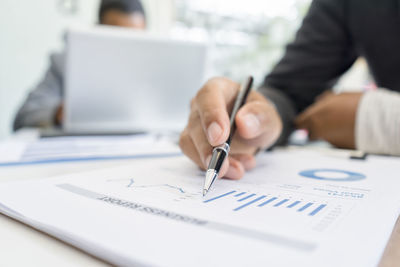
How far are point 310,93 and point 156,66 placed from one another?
1.28 ft

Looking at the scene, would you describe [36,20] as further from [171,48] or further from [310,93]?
[310,93]

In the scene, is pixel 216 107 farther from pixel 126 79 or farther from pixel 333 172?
pixel 126 79

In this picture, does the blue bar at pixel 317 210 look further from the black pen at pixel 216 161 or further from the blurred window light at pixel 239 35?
the blurred window light at pixel 239 35

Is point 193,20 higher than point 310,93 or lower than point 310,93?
higher

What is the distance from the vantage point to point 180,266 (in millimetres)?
149

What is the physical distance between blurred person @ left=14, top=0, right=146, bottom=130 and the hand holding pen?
0.80 meters

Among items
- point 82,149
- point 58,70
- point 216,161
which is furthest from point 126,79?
point 58,70

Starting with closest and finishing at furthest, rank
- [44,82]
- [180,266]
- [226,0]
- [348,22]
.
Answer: [180,266]
[348,22]
[44,82]
[226,0]

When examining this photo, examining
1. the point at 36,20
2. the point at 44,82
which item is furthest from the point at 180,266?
the point at 36,20

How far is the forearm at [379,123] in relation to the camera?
50 cm

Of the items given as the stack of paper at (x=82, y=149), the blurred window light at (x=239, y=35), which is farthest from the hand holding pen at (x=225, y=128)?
the blurred window light at (x=239, y=35)

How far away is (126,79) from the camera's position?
2.66 ft


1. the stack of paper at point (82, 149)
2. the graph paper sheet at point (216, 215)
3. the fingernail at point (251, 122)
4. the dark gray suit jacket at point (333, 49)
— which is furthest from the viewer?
the dark gray suit jacket at point (333, 49)

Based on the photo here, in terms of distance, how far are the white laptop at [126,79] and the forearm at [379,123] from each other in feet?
1.54
